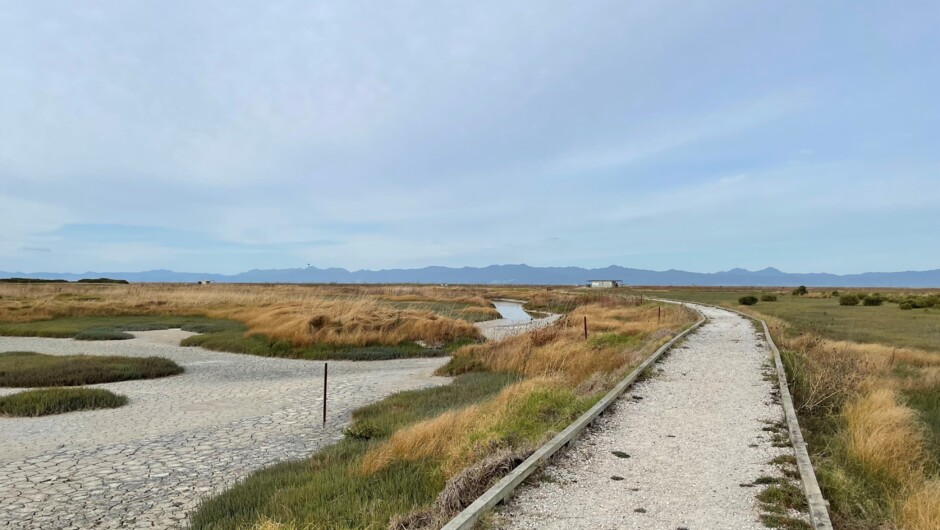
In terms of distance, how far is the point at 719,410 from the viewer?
32.0 feet

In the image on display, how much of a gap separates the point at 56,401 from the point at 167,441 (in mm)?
5365

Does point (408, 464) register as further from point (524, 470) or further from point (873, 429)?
point (873, 429)

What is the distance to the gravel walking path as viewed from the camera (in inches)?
209

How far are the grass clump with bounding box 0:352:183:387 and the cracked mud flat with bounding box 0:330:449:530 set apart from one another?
0.86 meters

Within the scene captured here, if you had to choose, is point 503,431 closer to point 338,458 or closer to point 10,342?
point 338,458

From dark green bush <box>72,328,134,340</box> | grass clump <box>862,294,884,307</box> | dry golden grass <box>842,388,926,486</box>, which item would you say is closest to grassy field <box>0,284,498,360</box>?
dark green bush <box>72,328,134,340</box>

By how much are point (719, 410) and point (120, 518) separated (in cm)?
934

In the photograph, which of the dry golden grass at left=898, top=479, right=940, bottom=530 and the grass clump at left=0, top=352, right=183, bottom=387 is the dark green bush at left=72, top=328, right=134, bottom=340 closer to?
the grass clump at left=0, top=352, right=183, bottom=387

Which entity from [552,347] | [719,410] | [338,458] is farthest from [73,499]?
[552,347]

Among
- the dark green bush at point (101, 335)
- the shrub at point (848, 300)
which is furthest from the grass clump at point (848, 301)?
the dark green bush at point (101, 335)

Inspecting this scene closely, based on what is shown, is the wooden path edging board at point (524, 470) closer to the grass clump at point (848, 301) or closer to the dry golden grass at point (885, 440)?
the dry golden grass at point (885, 440)

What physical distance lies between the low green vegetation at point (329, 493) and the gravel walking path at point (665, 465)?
157 centimetres

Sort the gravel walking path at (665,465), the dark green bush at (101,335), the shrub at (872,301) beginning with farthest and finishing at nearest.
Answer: the shrub at (872,301) → the dark green bush at (101,335) → the gravel walking path at (665,465)

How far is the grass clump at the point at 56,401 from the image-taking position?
13.5m
